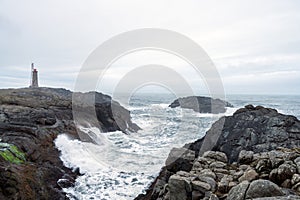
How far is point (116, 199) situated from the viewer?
9586 millimetres

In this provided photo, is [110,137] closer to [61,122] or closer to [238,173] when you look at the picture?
[61,122]

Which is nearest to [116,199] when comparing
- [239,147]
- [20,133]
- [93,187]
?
[93,187]

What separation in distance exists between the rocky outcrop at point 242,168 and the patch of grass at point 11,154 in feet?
16.4

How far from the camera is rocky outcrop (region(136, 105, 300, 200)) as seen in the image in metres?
5.59

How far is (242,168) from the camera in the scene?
754cm

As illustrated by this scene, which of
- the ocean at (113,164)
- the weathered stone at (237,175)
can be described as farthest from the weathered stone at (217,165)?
the ocean at (113,164)

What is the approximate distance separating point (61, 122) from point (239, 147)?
11.0 metres

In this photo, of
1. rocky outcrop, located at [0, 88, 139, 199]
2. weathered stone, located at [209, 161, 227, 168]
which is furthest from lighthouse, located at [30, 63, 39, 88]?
weathered stone, located at [209, 161, 227, 168]

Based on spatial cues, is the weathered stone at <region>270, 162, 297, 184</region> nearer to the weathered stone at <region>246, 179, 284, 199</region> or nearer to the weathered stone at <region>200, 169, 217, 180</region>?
the weathered stone at <region>246, 179, 284, 199</region>

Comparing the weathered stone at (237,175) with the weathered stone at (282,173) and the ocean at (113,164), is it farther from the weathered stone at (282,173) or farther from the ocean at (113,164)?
the ocean at (113,164)

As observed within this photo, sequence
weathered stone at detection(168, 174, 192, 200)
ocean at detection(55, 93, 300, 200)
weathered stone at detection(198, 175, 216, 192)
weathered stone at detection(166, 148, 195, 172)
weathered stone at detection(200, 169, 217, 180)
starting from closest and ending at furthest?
weathered stone at detection(198, 175, 216, 192)
weathered stone at detection(168, 174, 192, 200)
weathered stone at detection(200, 169, 217, 180)
weathered stone at detection(166, 148, 195, 172)
ocean at detection(55, 93, 300, 200)

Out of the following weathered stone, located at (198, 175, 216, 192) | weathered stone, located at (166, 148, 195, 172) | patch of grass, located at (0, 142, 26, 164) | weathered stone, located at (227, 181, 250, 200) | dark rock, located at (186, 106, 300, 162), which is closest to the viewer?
weathered stone, located at (227, 181, 250, 200)

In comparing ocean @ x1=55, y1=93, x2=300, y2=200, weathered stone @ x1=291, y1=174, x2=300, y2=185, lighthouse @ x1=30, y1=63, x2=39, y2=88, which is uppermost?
lighthouse @ x1=30, y1=63, x2=39, y2=88

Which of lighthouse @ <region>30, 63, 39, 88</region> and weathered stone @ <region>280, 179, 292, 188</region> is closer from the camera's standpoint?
weathered stone @ <region>280, 179, 292, 188</region>
